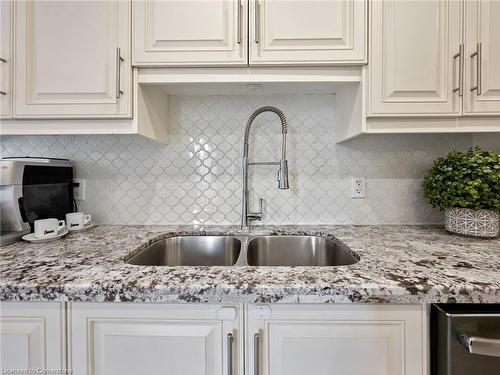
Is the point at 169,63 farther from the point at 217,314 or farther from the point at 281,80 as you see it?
the point at 217,314

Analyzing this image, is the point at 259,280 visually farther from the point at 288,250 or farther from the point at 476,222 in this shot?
the point at 476,222

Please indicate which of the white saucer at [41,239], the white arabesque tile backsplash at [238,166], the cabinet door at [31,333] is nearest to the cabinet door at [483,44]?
the white arabesque tile backsplash at [238,166]

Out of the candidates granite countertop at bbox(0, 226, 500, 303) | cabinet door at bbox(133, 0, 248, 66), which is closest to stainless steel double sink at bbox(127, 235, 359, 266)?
granite countertop at bbox(0, 226, 500, 303)

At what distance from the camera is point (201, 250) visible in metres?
1.28

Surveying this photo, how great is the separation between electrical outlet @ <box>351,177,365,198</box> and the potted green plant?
310 mm

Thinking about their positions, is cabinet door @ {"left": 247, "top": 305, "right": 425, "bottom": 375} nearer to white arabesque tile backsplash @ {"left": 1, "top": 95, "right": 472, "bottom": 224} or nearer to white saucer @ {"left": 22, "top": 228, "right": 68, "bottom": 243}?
white arabesque tile backsplash @ {"left": 1, "top": 95, "right": 472, "bottom": 224}

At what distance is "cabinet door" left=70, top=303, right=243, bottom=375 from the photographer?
69 centimetres

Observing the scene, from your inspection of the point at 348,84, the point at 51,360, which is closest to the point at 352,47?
the point at 348,84

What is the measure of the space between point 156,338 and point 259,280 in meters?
0.32

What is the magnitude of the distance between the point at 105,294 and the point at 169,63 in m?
0.87

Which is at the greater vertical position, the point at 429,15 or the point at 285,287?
the point at 429,15

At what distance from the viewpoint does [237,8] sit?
3.36 ft

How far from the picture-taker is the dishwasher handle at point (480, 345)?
604 millimetres

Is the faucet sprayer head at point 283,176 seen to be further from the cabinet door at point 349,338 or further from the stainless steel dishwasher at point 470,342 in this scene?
the stainless steel dishwasher at point 470,342
